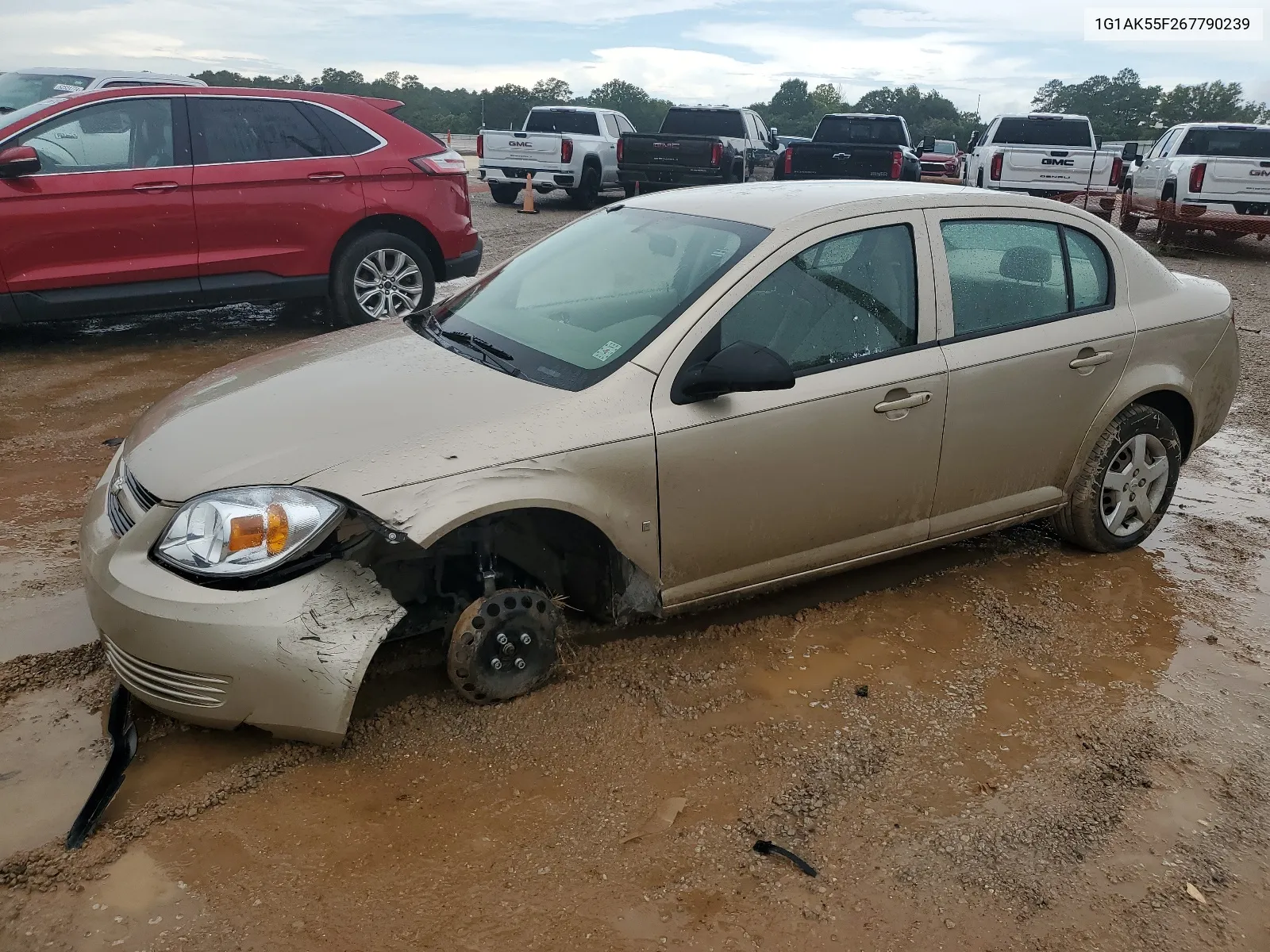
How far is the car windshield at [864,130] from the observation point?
64.6 feet

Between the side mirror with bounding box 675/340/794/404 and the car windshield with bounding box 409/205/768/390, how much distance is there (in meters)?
0.25

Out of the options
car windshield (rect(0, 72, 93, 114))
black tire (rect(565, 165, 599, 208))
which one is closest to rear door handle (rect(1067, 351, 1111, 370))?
car windshield (rect(0, 72, 93, 114))

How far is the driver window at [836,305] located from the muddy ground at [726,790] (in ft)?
3.57

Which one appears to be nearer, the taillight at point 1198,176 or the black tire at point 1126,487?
the black tire at point 1126,487

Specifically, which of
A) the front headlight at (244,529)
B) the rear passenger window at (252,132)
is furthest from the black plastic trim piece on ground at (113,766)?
the rear passenger window at (252,132)

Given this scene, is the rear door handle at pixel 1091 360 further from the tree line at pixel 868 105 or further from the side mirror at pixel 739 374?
the tree line at pixel 868 105

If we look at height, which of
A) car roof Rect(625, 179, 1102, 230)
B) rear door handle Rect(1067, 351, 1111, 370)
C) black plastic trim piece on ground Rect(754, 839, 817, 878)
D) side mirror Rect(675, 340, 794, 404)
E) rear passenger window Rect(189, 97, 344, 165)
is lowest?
black plastic trim piece on ground Rect(754, 839, 817, 878)

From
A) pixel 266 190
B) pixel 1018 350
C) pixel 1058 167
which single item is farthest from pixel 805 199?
pixel 1058 167

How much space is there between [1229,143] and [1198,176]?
8.28 feet

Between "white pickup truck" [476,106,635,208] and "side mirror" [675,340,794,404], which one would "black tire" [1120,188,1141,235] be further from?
"side mirror" [675,340,794,404]

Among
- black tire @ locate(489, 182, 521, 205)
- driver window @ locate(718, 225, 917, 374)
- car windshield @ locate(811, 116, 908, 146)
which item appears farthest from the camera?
car windshield @ locate(811, 116, 908, 146)

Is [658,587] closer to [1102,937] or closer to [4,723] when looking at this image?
[1102,937]

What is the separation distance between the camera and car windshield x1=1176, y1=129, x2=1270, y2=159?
15609 mm

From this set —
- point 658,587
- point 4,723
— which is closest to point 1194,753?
point 658,587
